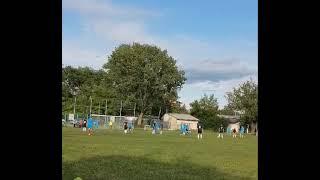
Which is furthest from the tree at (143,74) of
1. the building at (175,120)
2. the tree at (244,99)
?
the tree at (244,99)

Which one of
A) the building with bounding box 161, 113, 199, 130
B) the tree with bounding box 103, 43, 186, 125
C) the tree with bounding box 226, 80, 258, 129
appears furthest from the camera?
the building with bounding box 161, 113, 199, 130

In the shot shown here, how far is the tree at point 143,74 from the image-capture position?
351 feet

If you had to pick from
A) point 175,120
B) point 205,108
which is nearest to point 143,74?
point 175,120

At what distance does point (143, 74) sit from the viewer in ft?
351

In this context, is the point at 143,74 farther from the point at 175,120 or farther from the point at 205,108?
the point at 205,108

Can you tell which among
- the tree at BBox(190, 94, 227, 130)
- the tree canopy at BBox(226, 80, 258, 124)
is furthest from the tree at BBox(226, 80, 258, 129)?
the tree at BBox(190, 94, 227, 130)

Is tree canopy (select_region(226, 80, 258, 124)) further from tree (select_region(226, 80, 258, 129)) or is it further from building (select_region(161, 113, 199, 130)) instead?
building (select_region(161, 113, 199, 130))

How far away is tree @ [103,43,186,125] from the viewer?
10706 cm

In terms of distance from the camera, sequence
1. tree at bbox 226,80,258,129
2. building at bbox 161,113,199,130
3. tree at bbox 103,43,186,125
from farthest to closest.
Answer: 1. building at bbox 161,113,199,130
2. tree at bbox 103,43,186,125
3. tree at bbox 226,80,258,129
